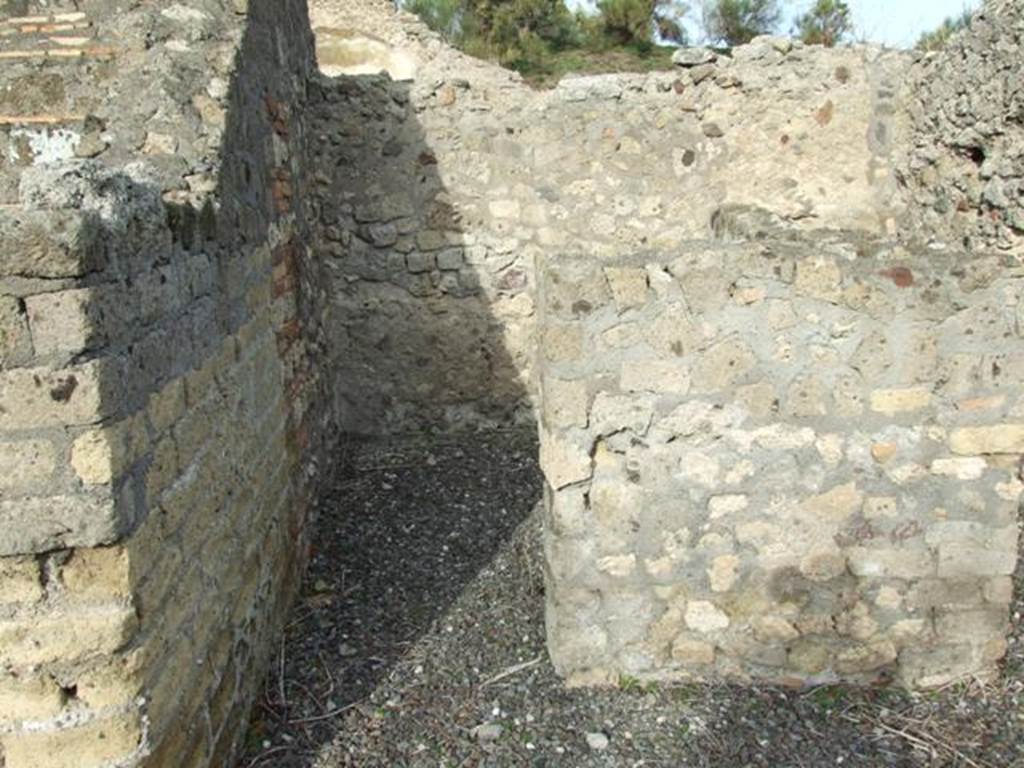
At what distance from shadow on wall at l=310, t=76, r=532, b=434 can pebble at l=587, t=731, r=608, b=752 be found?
3065 millimetres

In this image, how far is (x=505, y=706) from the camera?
9.16 ft

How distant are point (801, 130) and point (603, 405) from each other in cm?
329

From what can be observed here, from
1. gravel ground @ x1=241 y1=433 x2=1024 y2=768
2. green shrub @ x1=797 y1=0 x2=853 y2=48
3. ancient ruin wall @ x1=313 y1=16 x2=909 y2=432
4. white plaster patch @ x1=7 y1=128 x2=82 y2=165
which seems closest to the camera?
gravel ground @ x1=241 y1=433 x2=1024 y2=768

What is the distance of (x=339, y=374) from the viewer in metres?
5.37

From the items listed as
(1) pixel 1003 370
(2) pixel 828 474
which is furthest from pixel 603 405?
(1) pixel 1003 370

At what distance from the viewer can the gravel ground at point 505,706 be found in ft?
8.41

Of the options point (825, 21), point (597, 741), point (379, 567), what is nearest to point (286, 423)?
point (379, 567)

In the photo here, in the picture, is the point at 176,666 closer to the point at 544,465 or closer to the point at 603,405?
the point at 544,465

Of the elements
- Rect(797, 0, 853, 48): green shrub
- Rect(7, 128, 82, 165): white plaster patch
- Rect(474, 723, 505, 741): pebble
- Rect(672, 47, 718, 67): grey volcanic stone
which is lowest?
Rect(474, 723, 505, 741): pebble

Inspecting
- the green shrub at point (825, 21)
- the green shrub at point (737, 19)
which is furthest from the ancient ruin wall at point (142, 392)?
the green shrub at point (737, 19)

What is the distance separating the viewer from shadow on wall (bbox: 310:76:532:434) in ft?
16.6

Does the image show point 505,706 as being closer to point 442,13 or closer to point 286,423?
point 286,423

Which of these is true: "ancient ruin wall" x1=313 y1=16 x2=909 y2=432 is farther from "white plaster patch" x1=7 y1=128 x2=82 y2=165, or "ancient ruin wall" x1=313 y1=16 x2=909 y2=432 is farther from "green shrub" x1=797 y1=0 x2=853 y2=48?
"green shrub" x1=797 y1=0 x2=853 y2=48

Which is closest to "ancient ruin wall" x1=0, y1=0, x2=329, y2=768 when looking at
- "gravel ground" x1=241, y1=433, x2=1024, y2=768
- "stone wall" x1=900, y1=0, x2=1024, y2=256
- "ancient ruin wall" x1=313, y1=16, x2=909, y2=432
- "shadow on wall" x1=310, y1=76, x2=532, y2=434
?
"gravel ground" x1=241, y1=433, x2=1024, y2=768
